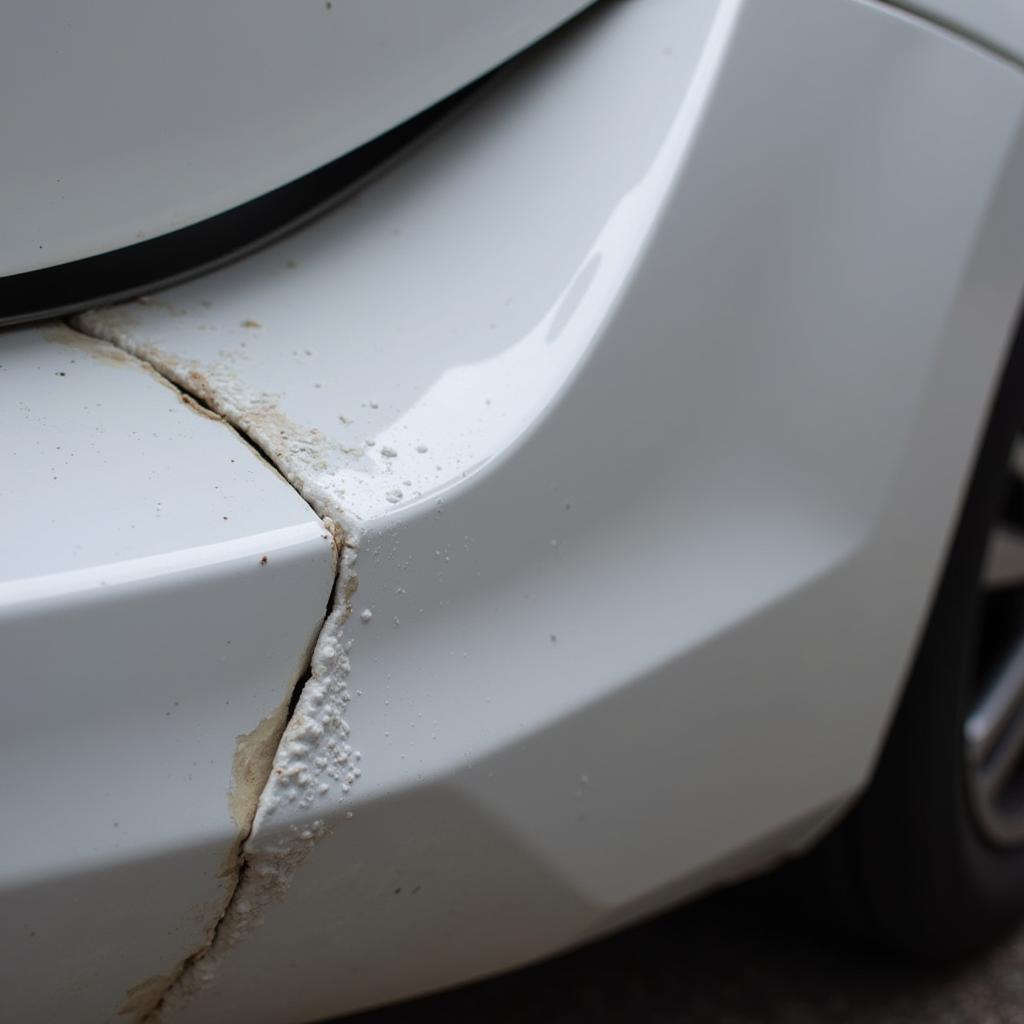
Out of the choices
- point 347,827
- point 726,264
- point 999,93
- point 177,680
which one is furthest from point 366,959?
point 999,93

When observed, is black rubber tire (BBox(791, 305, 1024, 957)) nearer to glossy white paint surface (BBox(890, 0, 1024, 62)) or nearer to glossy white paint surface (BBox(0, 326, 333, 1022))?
glossy white paint surface (BBox(890, 0, 1024, 62))

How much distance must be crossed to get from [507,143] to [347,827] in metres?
0.54

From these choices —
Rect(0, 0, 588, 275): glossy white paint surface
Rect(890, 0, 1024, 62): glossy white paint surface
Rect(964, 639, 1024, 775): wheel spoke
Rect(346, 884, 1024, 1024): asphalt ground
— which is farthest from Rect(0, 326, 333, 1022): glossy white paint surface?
Rect(964, 639, 1024, 775): wheel spoke

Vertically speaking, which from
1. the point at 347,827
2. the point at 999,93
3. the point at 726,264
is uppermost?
the point at 999,93

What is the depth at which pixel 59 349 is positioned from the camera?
867mm

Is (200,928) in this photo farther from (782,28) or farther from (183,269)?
(782,28)

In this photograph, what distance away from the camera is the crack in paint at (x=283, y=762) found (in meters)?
0.78

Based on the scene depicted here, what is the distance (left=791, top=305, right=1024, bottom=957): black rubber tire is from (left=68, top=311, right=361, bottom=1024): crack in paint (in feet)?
2.53

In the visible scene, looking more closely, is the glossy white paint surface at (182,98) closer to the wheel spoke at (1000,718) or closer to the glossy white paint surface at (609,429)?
the glossy white paint surface at (609,429)

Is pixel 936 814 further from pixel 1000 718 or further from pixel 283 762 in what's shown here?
pixel 283 762

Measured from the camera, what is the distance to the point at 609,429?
931mm

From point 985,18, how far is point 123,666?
908 mm

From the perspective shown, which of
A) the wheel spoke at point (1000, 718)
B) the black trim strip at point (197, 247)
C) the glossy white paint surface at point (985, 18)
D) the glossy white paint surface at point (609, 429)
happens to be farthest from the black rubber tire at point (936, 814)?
the black trim strip at point (197, 247)

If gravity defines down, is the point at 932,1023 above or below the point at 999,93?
below
